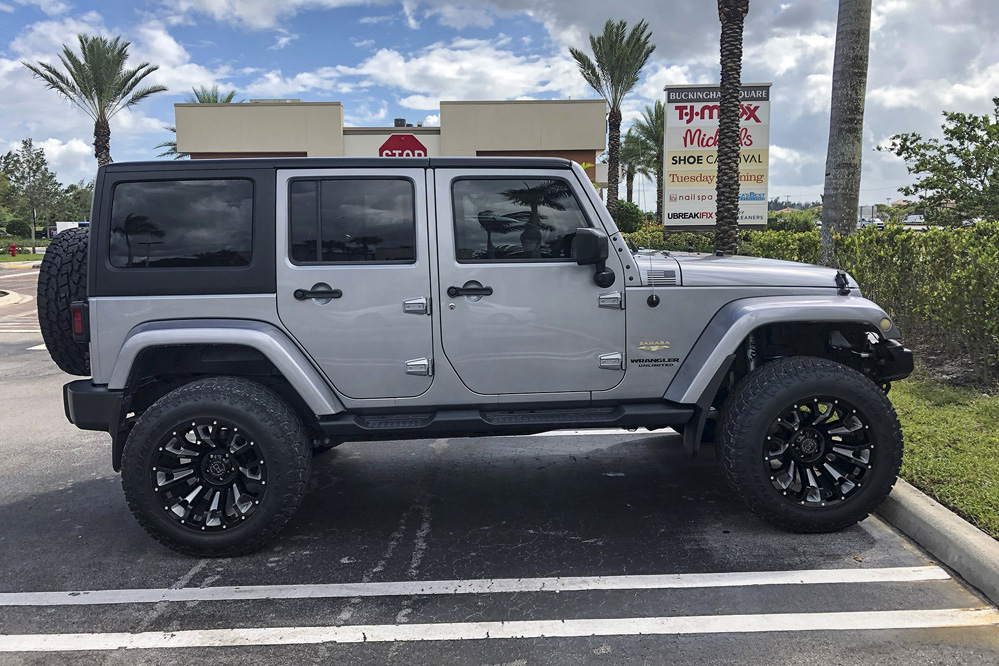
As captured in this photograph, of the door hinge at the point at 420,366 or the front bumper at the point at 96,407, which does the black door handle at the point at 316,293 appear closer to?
the door hinge at the point at 420,366

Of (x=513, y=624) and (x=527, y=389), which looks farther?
(x=527, y=389)

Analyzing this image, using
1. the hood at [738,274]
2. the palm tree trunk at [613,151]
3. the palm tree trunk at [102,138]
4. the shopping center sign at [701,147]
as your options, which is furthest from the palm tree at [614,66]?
the hood at [738,274]

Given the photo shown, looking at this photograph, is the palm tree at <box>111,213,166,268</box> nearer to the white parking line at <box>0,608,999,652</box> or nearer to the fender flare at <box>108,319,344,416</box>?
the fender flare at <box>108,319,344,416</box>

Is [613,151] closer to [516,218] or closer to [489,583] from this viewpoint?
[516,218]

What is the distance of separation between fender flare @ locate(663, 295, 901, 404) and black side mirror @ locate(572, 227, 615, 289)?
0.64m

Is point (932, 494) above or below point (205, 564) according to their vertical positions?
above

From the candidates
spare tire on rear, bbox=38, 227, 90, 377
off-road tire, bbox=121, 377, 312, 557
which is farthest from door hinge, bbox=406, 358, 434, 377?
spare tire on rear, bbox=38, 227, 90, 377

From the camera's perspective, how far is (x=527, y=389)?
169 inches

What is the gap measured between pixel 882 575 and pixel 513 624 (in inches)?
72.9

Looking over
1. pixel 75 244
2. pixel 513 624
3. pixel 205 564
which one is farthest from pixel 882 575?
pixel 75 244

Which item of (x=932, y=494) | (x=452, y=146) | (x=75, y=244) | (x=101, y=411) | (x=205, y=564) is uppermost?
(x=452, y=146)

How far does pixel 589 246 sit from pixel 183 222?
2.20 m

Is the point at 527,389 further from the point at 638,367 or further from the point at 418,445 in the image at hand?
the point at 418,445

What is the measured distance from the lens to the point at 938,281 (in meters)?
7.21
